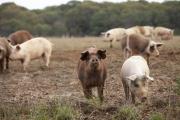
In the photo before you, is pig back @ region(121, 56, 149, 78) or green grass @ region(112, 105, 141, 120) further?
pig back @ region(121, 56, 149, 78)

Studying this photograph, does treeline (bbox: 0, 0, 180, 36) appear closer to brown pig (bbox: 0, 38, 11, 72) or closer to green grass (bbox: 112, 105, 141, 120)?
brown pig (bbox: 0, 38, 11, 72)

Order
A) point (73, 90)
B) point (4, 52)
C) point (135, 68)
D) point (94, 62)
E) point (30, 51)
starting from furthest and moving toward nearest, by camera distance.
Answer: point (30, 51)
point (4, 52)
point (73, 90)
point (135, 68)
point (94, 62)

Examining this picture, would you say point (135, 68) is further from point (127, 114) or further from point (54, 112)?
point (54, 112)

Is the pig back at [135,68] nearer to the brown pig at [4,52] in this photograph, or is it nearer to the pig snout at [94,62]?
the pig snout at [94,62]

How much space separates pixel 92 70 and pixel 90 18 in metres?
45.1

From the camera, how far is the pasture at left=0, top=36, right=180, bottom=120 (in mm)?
7840

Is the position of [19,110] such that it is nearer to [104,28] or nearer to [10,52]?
[10,52]

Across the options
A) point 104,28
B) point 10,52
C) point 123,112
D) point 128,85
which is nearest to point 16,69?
point 10,52

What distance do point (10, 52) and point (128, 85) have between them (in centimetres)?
713

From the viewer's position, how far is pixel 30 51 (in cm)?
1545

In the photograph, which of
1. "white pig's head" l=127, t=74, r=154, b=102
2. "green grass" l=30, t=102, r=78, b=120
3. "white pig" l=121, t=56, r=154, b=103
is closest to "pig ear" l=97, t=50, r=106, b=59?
"white pig" l=121, t=56, r=154, b=103

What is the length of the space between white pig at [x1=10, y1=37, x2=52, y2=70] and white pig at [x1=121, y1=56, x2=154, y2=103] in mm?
6514

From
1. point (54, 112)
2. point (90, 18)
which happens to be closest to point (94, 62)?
point (54, 112)

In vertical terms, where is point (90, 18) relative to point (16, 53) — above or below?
below
